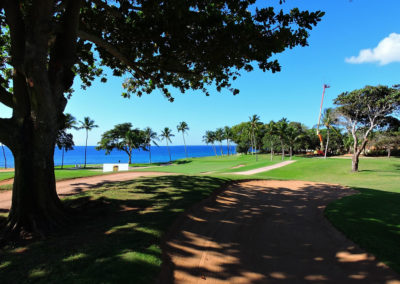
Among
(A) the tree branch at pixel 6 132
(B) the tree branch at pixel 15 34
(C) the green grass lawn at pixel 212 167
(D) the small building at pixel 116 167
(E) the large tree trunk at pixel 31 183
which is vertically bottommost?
(C) the green grass lawn at pixel 212 167

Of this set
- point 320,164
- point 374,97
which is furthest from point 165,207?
point 320,164

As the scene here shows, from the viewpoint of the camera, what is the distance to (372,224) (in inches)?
253

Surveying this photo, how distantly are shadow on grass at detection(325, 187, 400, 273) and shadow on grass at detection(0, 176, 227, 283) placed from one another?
499 centimetres

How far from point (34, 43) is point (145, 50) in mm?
4160

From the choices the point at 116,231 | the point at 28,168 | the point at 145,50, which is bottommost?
the point at 116,231

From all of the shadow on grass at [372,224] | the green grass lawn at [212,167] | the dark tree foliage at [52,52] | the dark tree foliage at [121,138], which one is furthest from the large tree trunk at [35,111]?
the dark tree foliage at [121,138]

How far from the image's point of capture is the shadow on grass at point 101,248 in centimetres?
347

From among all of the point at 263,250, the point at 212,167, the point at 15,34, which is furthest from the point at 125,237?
the point at 212,167

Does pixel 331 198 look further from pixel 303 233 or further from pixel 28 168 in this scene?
pixel 28 168

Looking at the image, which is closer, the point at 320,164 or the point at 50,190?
the point at 50,190

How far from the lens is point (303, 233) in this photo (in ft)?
20.7

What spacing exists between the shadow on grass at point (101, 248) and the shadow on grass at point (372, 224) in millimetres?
4986

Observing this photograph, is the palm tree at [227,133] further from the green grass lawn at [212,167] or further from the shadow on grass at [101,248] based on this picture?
the shadow on grass at [101,248]

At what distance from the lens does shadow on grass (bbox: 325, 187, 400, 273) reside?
4.76 m
